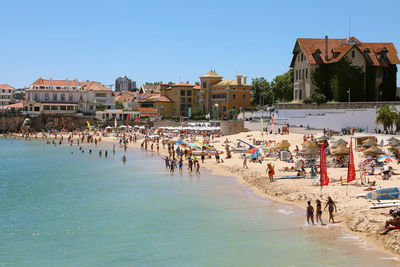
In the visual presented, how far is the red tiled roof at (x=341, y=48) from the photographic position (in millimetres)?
55500

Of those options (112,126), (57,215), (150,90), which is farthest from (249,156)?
(150,90)

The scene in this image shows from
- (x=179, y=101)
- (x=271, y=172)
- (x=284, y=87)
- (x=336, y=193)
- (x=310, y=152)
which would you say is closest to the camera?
(x=336, y=193)

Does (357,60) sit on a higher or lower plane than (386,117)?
higher

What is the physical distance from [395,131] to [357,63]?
17225mm

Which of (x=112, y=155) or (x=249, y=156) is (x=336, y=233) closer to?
(x=249, y=156)

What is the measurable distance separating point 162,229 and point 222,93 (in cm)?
7120

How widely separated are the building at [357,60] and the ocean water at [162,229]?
30.1m

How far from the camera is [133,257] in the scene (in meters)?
15.8

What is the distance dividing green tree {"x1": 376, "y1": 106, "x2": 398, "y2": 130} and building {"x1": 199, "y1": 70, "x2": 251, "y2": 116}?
153 ft

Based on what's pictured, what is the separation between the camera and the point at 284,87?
6756 centimetres

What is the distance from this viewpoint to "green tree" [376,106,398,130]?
4041cm

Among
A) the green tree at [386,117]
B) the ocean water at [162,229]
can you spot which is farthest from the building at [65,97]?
the green tree at [386,117]

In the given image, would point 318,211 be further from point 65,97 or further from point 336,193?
point 65,97

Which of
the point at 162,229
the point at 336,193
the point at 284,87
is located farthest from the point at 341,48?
the point at 162,229
